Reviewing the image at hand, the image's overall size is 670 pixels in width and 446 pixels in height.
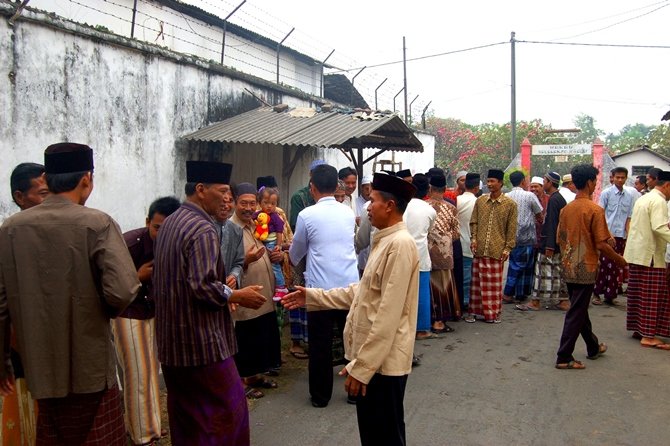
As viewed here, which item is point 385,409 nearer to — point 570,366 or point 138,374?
point 138,374

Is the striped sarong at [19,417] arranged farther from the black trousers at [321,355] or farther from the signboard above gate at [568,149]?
the signboard above gate at [568,149]

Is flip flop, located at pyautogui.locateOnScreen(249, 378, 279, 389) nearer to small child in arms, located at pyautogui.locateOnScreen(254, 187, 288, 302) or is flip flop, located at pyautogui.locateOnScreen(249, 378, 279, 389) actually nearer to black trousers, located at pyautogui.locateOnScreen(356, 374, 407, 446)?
small child in arms, located at pyautogui.locateOnScreen(254, 187, 288, 302)

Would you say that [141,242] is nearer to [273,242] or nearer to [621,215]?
[273,242]

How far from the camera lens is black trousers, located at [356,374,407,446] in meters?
3.08

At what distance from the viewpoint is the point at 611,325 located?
25.1ft

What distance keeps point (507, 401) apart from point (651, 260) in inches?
114

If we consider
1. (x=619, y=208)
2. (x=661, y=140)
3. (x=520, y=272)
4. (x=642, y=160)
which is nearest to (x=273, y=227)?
(x=520, y=272)

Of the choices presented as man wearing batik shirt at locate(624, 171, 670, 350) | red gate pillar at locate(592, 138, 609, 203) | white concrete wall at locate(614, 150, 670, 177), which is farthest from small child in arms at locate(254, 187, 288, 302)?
white concrete wall at locate(614, 150, 670, 177)

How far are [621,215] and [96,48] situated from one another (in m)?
8.13

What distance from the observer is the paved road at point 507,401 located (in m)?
4.32

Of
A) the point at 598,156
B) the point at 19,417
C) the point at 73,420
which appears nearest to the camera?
the point at 73,420

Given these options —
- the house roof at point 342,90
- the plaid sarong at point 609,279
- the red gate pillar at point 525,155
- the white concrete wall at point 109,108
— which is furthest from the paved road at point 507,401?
the red gate pillar at point 525,155

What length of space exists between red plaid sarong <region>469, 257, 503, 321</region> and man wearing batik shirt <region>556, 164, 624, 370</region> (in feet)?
6.10

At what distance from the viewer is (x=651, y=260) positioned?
6.63 metres
